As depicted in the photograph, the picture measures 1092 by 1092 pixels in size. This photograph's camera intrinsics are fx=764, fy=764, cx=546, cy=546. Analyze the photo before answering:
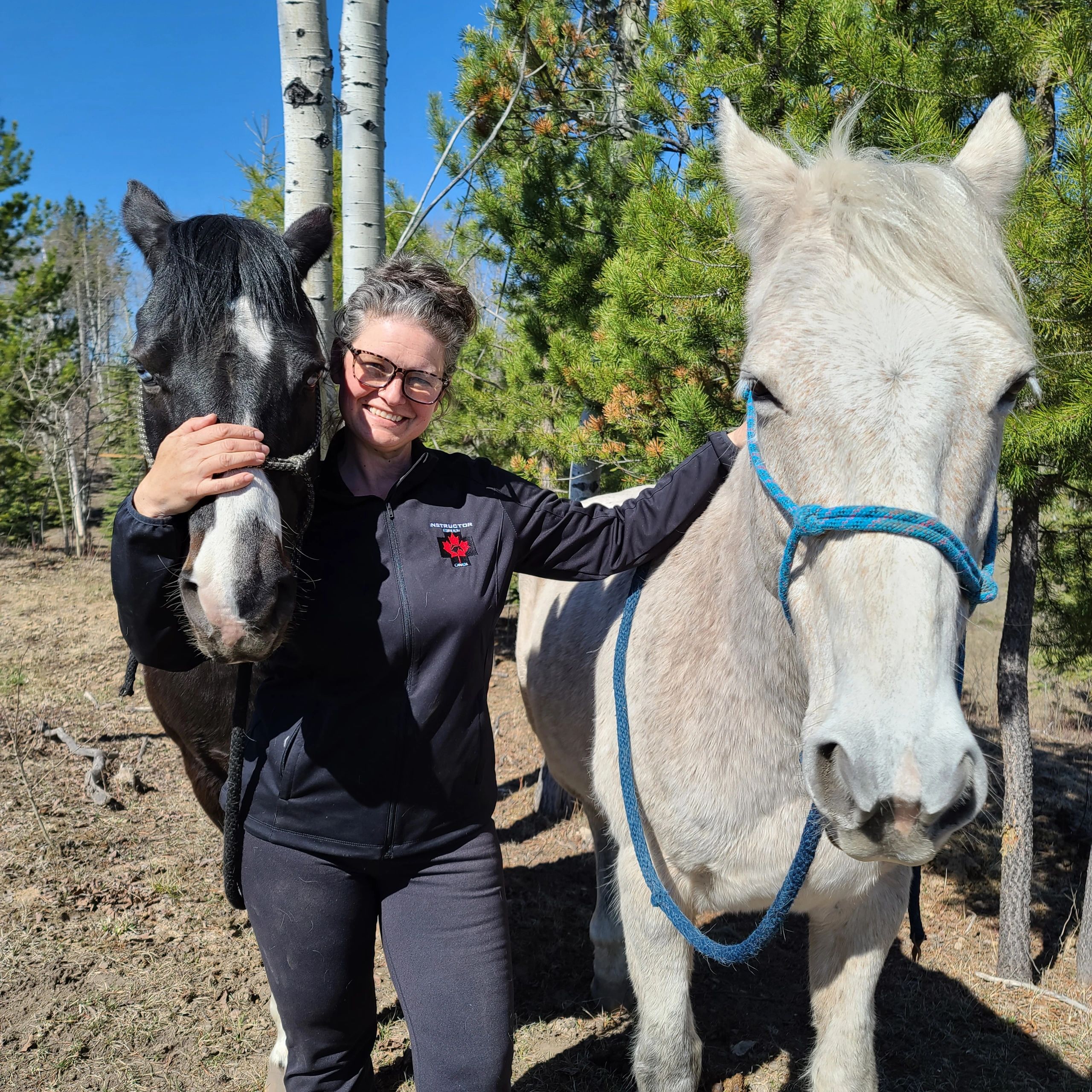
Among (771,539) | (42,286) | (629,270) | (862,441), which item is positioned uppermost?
(42,286)

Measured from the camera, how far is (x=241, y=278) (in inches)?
71.7

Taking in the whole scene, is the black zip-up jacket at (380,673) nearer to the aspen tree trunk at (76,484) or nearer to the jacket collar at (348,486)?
the jacket collar at (348,486)

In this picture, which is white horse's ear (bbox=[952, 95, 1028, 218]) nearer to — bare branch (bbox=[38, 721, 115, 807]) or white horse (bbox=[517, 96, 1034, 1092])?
white horse (bbox=[517, 96, 1034, 1092])

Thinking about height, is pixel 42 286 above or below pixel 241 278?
above

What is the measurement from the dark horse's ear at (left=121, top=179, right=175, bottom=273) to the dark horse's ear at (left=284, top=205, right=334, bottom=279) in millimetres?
320

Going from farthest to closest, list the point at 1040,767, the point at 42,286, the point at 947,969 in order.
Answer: the point at 42,286, the point at 1040,767, the point at 947,969

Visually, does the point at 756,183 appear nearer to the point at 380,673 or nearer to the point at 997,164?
the point at 997,164

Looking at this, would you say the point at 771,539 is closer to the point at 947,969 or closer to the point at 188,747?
the point at 188,747

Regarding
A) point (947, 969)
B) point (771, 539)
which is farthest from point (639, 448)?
point (947, 969)

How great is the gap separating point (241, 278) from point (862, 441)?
1450mm

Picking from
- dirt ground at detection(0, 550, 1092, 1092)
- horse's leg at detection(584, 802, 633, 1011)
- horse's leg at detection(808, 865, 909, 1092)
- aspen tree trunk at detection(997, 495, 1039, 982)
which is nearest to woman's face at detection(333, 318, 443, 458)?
horse's leg at detection(808, 865, 909, 1092)

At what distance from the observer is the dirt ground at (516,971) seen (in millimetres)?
2846

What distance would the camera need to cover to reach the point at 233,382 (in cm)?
171

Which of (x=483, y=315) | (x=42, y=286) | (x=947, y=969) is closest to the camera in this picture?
(x=947, y=969)
